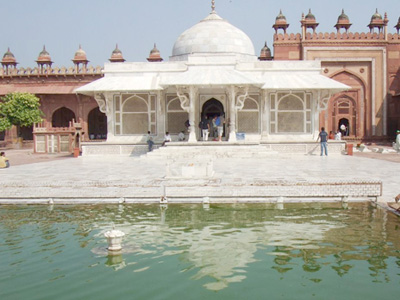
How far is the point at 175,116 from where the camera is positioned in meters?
19.2

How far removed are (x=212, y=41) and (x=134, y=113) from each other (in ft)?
17.8

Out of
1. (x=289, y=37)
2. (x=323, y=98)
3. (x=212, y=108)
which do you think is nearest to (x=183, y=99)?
(x=212, y=108)

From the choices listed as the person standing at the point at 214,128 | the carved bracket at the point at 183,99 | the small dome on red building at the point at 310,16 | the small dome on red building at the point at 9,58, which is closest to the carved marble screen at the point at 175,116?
the person standing at the point at 214,128

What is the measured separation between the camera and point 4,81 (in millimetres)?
30484

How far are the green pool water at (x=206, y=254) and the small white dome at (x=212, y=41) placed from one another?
15225 millimetres

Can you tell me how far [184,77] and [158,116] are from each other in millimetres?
2700

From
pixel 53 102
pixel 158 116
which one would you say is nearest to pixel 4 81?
pixel 53 102

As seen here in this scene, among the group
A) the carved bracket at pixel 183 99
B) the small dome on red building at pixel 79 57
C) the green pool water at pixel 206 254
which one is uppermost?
the small dome on red building at pixel 79 57

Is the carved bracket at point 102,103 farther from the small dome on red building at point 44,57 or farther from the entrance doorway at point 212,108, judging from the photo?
the small dome on red building at point 44,57

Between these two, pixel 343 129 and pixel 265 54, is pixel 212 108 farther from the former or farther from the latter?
pixel 265 54

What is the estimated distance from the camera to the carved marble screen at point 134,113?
19172mm

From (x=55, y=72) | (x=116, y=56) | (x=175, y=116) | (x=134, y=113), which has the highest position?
(x=116, y=56)

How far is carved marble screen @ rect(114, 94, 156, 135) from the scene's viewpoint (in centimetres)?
1917

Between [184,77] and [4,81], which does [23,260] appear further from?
[4,81]
